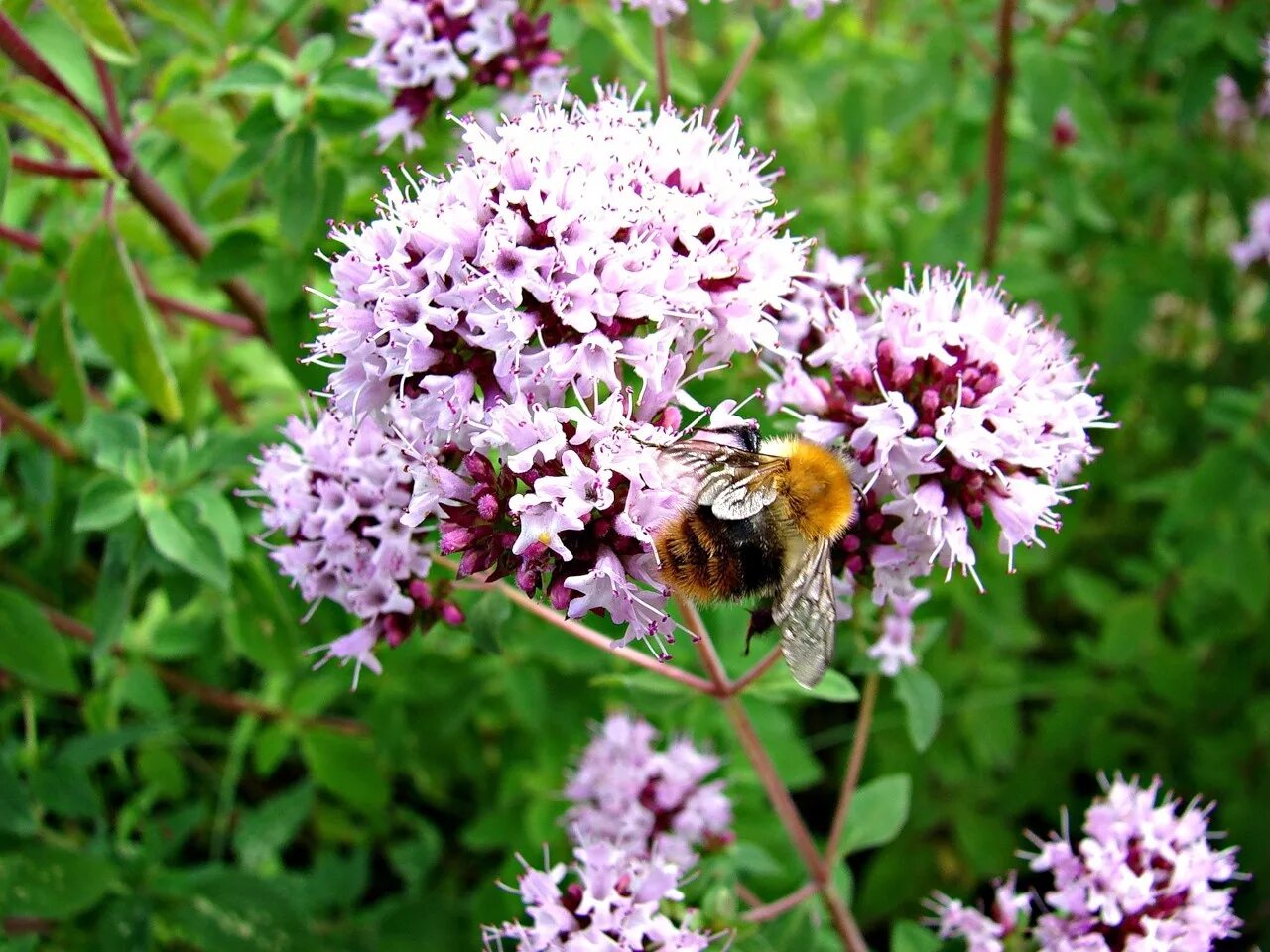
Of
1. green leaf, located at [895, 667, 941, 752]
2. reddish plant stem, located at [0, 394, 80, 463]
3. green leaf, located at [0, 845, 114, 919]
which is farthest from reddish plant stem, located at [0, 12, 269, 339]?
green leaf, located at [895, 667, 941, 752]

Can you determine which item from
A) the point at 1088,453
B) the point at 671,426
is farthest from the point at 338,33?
the point at 1088,453

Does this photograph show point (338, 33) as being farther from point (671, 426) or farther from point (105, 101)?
point (671, 426)

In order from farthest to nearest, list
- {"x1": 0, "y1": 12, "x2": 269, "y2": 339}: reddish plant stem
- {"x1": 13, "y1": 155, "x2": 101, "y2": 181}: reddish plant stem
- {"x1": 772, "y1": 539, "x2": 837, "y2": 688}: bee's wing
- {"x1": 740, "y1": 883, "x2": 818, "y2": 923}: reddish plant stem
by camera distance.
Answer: {"x1": 13, "y1": 155, "x2": 101, "y2": 181}: reddish plant stem < {"x1": 0, "y1": 12, "x2": 269, "y2": 339}: reddish plant stem < {"x1": 740, "y1": 883, "x2": 818, "y2": 923}: reddish plant stem < {"x1": 772, "y1": 539, "x2": 837, "y2": 688}: bee's wing

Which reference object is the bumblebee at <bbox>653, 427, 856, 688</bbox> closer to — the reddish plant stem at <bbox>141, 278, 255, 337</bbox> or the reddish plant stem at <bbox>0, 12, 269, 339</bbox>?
the reddish plant stem at <bbox>0, 12, 269, 339</bbox>

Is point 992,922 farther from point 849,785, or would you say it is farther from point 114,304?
point 114,304

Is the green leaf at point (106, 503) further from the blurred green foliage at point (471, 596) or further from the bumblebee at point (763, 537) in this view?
the bumblebee at point (763, 537)

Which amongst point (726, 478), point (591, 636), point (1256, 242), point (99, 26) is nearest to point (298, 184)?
point (99, 26)

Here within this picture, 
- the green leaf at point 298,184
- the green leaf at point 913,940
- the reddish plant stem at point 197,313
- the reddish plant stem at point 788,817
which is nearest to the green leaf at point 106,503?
the green leaf at point 298,184
